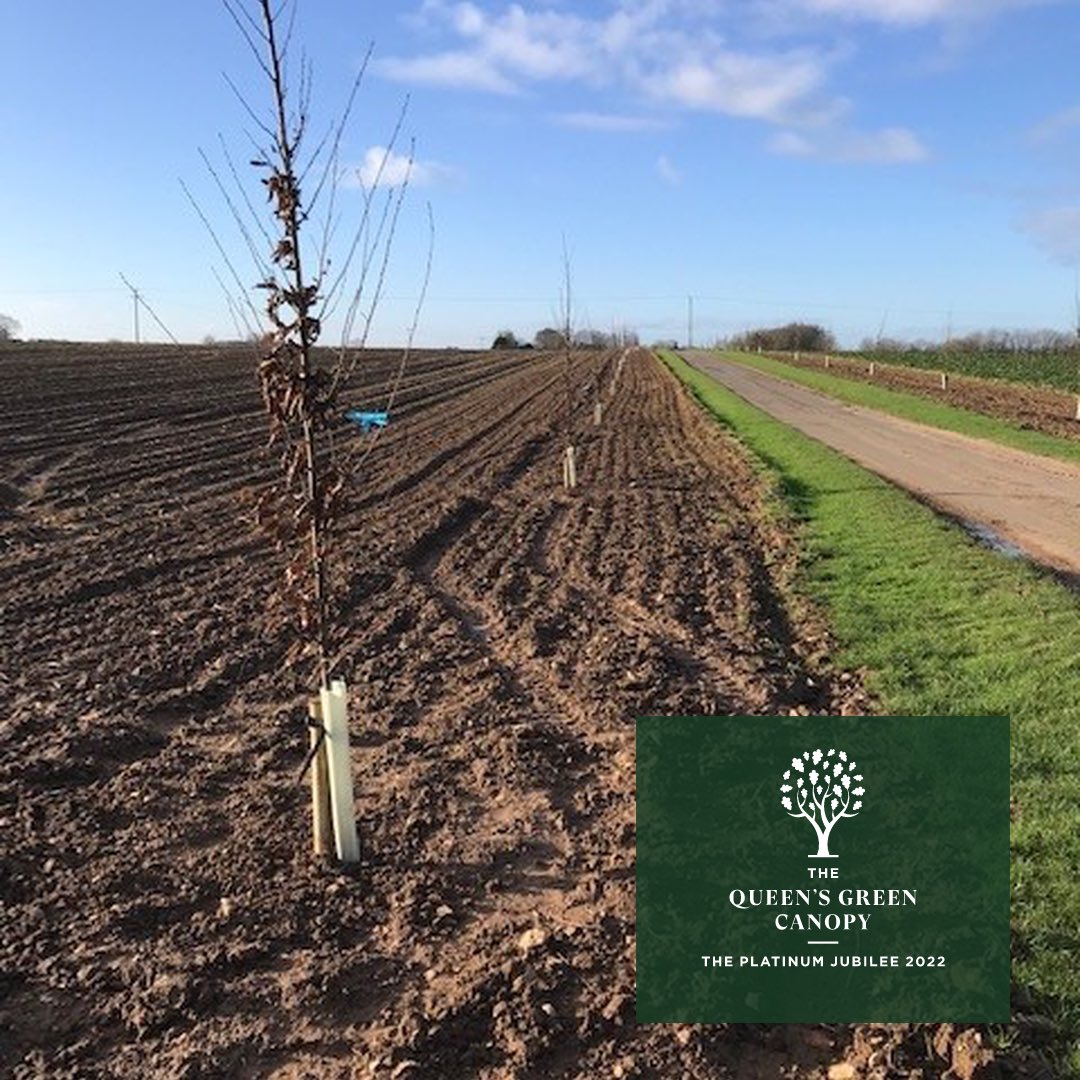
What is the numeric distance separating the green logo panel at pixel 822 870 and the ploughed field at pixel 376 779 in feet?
0.59

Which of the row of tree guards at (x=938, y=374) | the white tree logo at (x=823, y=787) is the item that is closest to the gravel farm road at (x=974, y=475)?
the row of tree guards at (x=938, y=374)

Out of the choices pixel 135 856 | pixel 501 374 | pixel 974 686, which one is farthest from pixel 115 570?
pixel 501 374

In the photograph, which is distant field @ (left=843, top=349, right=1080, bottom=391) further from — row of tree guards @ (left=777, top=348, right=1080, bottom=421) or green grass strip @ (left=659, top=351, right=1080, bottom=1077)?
green grass strip @ (left=659, top=351, right=1080, bottom=1077)

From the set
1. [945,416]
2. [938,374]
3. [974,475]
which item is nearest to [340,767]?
[974,475]

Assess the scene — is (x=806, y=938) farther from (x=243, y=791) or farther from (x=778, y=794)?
(x=243, y=791)

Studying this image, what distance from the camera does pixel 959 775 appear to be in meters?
4.87

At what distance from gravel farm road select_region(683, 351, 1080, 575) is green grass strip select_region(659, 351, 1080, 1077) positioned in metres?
0.99

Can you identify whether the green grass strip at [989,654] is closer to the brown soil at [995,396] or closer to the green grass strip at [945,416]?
the green grass strip at [945,416]

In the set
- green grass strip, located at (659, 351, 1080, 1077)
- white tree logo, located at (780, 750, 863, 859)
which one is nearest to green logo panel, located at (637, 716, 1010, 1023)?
white tree logo, located at (780, 750, 863, 859)

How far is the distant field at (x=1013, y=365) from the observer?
1949 inches

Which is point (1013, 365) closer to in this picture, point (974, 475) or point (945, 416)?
point (945, 416)

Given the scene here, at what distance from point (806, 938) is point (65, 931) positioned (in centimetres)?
308

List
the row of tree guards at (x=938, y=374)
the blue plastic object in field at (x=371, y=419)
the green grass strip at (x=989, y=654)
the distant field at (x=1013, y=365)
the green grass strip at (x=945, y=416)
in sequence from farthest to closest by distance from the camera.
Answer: the distant field at (x=1013, y=365) → the row of tree guards at (x=938, y=374) → the green grass strip at (x=945, y=416) → the blue plastic object in field at (x=371, y=419) → the green grass strip at (x=989, y=654)

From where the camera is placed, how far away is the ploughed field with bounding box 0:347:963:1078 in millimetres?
3811
